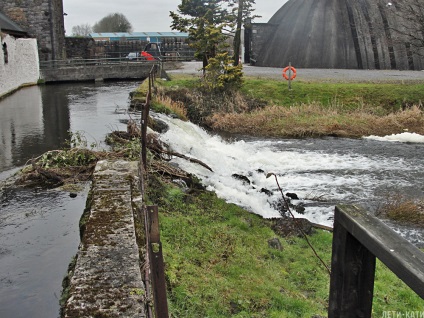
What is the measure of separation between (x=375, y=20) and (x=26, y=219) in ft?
99.6

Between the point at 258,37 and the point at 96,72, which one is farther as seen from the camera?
the point at 258,37

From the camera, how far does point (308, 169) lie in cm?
1341

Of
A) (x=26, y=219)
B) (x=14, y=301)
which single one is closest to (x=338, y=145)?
(x=26, y=219)

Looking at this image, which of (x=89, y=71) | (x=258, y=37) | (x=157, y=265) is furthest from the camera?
(x=258, y=37)

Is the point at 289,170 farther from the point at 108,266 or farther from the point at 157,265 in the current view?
the point at 157,265

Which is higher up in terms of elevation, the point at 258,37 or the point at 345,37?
the point at 258,37

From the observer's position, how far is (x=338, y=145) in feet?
55.4

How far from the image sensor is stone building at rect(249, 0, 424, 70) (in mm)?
31312

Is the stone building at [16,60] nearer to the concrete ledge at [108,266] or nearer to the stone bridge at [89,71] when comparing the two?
the stone bridge at [89,71]

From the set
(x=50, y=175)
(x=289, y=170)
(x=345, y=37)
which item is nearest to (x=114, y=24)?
(x=345, y=37)

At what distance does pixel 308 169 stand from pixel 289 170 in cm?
55

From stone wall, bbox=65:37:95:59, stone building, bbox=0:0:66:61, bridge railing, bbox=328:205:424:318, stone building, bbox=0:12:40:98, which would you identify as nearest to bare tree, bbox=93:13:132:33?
stone wall, bbox=65:37:95:59

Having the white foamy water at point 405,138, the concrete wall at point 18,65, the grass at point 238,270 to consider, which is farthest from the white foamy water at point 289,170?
the concrete wall at point 18,65

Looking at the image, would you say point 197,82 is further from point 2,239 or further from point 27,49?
point 2,239
